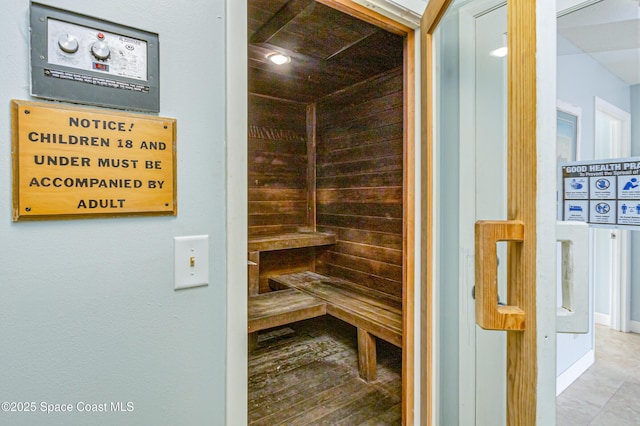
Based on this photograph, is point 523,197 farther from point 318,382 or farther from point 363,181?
point 363,181

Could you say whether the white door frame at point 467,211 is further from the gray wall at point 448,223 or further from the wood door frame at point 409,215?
the wood door frame at point 409,215

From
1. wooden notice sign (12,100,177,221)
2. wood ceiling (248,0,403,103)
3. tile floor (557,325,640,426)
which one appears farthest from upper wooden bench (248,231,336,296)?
tile floor (557,325,640,426)

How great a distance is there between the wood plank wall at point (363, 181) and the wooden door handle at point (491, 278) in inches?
75.7

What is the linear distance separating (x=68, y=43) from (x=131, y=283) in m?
0.56

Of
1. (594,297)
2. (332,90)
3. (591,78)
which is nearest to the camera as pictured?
(591,78)

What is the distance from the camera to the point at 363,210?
2.88 meters

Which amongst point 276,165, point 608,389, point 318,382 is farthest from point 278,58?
point 608,389

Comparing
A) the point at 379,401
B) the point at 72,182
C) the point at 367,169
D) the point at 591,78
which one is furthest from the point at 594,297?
the point at 72,182

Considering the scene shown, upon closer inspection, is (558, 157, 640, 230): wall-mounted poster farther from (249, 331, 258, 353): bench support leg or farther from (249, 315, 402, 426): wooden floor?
(249, 331, 258, 353): bench support leg

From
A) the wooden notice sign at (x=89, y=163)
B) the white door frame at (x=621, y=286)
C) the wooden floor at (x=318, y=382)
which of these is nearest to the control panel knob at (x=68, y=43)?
the wooden notice sign at (x=89, y=163)

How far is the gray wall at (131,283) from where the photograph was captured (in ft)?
2.30

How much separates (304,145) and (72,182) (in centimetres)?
278

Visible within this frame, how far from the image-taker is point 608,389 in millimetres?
2055

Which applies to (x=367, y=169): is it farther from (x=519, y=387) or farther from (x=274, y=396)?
(x=519, y=387)
